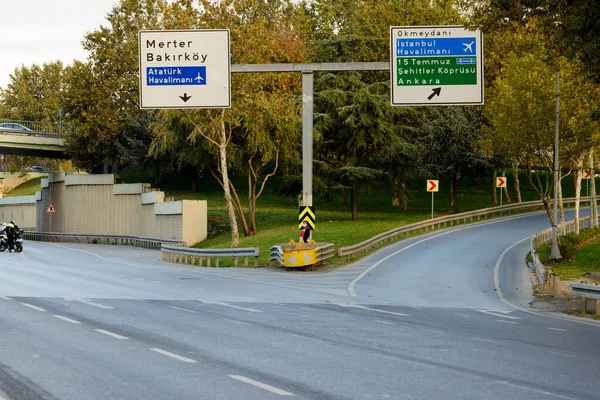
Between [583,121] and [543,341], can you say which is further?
[583,121]

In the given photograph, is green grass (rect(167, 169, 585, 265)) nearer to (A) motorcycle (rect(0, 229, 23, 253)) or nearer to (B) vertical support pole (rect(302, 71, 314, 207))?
(B) vertical support pole (rect(302, 71, 314, 207))

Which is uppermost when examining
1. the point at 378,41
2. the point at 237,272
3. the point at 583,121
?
the point at 378,41

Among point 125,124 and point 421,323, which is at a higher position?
point 125,124

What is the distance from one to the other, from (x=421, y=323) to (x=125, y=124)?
64.5 metres

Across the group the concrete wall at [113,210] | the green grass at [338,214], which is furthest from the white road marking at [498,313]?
the concrete wall at [113,210]

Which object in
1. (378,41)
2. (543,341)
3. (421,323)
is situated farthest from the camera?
(378,41)

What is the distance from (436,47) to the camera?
29.5m

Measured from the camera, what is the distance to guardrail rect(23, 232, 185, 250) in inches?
2200

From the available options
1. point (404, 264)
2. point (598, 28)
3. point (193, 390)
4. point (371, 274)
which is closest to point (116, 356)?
point (193, 390)

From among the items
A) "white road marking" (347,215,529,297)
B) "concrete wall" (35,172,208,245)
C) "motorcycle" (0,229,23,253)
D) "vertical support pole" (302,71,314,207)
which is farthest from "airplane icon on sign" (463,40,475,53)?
"concrete wall" (35,172,208,245)

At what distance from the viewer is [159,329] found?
15102 mm

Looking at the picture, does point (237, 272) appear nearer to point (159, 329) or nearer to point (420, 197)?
point (159, 329)

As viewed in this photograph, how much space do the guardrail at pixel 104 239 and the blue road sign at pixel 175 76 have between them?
20326 millimetres

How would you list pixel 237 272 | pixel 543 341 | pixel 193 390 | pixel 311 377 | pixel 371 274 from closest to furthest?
pixel 193 390, pixel 311 377, pixel 543 341, pixel 371 274, pixel 237 272
